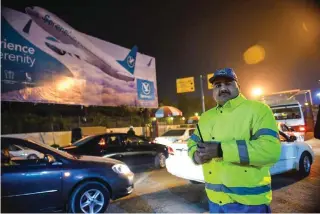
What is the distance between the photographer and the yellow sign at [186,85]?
23.5 metres

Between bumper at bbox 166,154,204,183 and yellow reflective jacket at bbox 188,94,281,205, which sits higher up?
yellow reflective jacket at bbox 188,94,281,205

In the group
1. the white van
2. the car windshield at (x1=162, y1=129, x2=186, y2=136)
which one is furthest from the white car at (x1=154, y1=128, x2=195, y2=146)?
the white van

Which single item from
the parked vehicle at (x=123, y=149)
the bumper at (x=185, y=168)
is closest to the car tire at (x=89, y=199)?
the bumper at (x=185, y=168)

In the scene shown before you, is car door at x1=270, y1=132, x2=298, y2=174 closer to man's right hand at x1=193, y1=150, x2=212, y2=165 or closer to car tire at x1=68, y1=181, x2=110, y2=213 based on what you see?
car tire at x1=68, y1=181, x2=110, y2=213

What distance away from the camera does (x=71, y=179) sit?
5121 millimetres

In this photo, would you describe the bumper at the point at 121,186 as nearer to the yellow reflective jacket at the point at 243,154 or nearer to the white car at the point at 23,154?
the white car at the point at 23,154

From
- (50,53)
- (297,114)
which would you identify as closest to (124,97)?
(50,53)

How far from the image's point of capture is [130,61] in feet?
82.6

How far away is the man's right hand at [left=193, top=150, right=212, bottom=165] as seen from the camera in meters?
2.25

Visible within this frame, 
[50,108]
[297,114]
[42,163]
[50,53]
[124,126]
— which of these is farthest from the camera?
[124,126]

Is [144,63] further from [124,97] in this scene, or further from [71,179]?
[71,179]

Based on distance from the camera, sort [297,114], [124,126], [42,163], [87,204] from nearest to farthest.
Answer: [42,163] → [87,204] → [297,114] → [124,126]

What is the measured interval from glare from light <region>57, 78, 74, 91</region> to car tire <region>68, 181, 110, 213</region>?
1432cm

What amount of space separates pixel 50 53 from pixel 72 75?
6.86 ft
